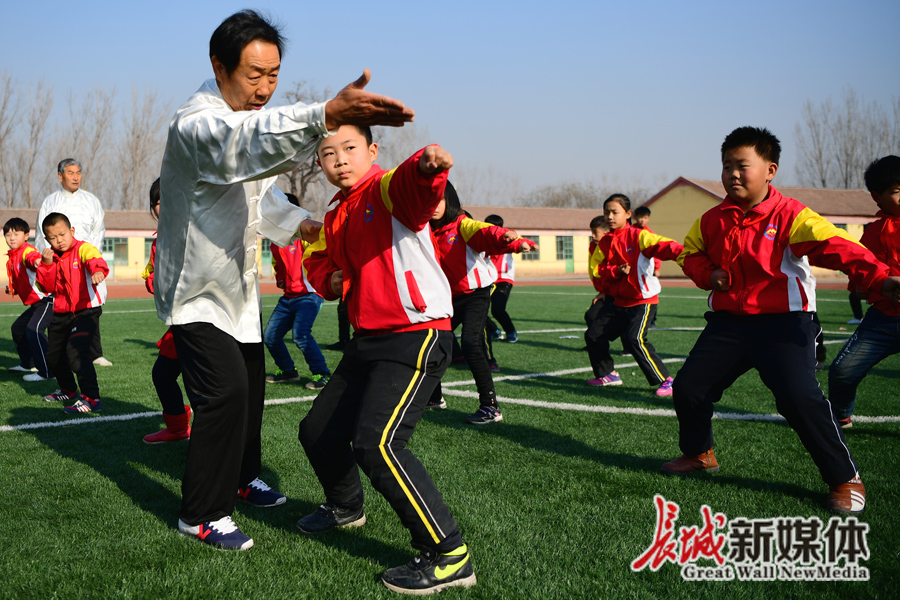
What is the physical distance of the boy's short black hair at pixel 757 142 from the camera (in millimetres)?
3717

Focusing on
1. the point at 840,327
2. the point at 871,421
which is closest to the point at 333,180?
the point at 871,421

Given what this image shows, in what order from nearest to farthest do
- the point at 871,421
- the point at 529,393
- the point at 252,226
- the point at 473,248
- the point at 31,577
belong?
1. the point at 31,577
2. the point at 252,226
3. the point at 871,421
4. the point at 473,248
5. the point at 529,393

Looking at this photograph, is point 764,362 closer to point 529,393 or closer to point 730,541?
point 730,541

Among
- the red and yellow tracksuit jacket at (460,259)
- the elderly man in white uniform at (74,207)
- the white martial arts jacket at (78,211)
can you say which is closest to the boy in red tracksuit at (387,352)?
the red and yellow tracksuit jacket at (460,259)

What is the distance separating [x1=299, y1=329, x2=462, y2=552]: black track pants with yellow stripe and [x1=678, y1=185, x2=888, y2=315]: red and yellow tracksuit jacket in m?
1.79

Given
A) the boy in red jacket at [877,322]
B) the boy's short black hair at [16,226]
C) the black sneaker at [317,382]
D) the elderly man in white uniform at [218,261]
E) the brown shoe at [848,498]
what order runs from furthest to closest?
the boy's short black hair at [16,226]
the black sneaker at [317,382]
the boy in red jacket at [877,322]
the brown shoe at [848,498]
the elderly man in white uniform at [218,261]

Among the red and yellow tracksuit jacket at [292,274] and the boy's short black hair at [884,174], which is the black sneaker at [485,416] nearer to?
the red and yellow tracksuit jacket at [292,274]

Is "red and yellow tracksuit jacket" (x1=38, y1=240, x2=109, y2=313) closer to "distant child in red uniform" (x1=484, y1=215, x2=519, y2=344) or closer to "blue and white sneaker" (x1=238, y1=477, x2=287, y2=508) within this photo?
"blue and white sneaker" (x1=238, y1=477, x2=287, y2=508)

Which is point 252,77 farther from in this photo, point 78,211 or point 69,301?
point 78,211

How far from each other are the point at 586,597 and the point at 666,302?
666 inches

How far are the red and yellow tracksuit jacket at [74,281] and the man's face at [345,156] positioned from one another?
13.3 ft

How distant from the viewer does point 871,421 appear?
5.11 m

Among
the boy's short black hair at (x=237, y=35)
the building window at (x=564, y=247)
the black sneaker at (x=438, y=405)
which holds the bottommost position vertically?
the building window at (x=564, y=247)

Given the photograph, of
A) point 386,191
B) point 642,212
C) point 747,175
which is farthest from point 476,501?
point 642,212
